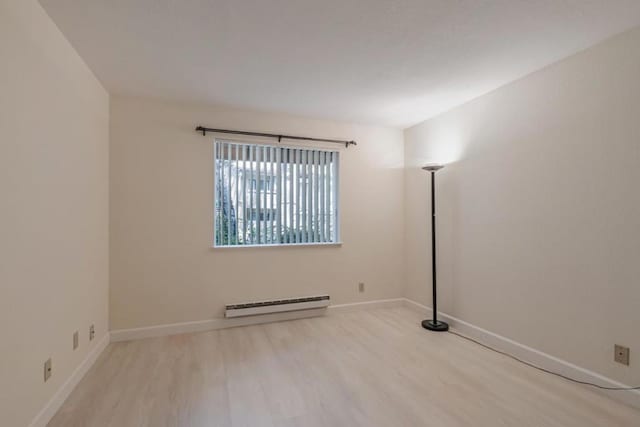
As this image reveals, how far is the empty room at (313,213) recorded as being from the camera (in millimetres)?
1802

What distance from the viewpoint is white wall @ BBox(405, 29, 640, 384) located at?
2.03 m

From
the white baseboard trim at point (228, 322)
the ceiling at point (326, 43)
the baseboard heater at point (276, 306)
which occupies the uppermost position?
the ceiling at point (326, 43)

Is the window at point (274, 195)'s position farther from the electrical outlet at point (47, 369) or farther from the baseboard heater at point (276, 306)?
the electrical outlet at point (47, 369)

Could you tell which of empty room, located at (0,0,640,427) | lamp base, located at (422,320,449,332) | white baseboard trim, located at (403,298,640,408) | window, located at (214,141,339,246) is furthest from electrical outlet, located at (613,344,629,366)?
window, located at (214,141,339,246)

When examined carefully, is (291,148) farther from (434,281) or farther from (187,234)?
(434,281)

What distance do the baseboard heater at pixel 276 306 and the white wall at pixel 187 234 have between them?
0.09 m

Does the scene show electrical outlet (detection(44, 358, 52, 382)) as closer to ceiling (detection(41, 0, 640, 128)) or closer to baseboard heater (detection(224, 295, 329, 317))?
baseboard heater (detection(224, 295, 329, 317))

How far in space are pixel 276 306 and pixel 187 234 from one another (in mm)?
1278

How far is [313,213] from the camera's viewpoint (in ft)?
12.7

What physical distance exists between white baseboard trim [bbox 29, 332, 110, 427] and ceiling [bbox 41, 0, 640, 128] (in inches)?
92.3

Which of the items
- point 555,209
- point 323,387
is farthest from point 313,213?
point 555,209

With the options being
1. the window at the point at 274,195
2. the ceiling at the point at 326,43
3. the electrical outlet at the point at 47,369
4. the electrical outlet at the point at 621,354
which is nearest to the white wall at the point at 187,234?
the window at the point at 274,195

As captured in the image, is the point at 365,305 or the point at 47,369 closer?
the point at 47,369

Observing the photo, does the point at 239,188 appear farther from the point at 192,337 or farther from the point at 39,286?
the point at 39,286
